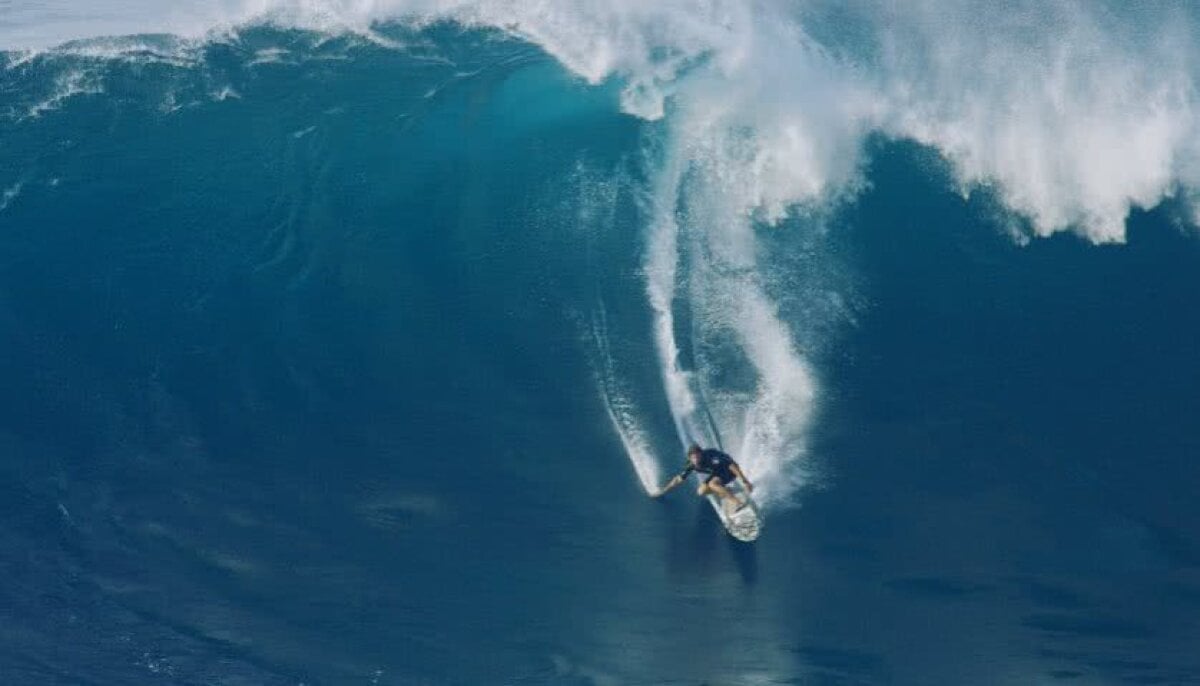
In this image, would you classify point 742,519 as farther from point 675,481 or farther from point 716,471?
point 675,481

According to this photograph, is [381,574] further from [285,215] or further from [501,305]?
[285,215]

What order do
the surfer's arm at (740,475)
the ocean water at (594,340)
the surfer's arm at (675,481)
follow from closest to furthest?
the ocean water at (594,340), the surfer's arm at (740,475), the surfer's arm at (675,481)

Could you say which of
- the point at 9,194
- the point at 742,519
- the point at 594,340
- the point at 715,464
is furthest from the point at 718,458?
the point at 9,194

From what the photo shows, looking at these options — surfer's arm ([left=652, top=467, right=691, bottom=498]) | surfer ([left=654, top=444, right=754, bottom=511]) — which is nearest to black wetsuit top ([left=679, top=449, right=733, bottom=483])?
surfer ([left=654, top=444, right=754, bottom=511])

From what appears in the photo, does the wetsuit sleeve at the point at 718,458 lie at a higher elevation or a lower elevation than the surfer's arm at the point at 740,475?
higher

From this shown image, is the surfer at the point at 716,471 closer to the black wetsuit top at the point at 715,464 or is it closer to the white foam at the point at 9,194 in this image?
the black wetsuit top at the point at 715,464

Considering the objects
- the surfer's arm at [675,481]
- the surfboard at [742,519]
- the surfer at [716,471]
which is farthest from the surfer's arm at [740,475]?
the surfer's arm at [675,481]

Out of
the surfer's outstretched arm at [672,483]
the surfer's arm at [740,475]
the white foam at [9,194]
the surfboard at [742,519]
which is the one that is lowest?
the surfboard at [742,519]
